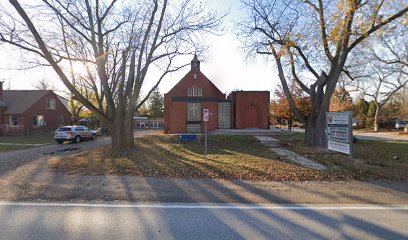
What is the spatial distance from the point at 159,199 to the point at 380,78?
176 feet

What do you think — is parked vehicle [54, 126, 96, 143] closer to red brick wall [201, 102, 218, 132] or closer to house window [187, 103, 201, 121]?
house window [187, 103, 201, 121]

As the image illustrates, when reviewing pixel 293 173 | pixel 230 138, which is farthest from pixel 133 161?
pixel 230 138

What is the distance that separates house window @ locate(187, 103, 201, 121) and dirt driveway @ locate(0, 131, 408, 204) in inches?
846

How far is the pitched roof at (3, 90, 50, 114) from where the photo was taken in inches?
1221

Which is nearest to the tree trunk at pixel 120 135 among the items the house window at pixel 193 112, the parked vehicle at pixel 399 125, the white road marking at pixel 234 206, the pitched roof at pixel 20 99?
the white road marking at pixel 234 206

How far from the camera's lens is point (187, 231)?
405 cm

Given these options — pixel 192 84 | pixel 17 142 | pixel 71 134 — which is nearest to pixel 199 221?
pixel 71 134

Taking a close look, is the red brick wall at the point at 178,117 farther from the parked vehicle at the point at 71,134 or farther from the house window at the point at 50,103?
the house window at the point at 50,103

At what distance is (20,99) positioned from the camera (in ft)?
109

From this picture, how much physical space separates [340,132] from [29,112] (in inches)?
1356

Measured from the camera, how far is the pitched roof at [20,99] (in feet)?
102

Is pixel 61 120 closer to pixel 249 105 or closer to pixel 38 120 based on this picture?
pixel 38 120

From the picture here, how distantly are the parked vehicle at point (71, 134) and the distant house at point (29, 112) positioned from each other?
1146cm

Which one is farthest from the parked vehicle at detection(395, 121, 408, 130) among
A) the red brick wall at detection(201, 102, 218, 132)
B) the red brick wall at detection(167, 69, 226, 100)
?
the red brick wall at detection(201, 102, 218, 132)
